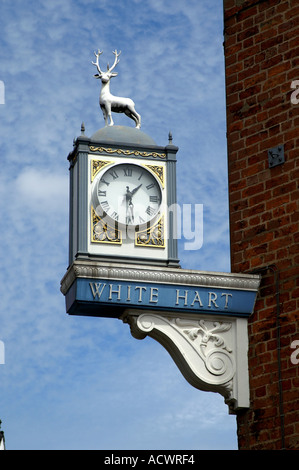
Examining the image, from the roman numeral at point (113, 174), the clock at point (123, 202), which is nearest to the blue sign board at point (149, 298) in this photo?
the clock at point (123, 202)

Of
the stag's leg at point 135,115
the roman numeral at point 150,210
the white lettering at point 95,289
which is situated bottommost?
the white lettering at point 95,289

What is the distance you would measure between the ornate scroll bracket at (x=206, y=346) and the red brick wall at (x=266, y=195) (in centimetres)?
14

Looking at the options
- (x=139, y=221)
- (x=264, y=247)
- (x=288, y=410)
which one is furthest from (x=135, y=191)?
(x=288, y=410)

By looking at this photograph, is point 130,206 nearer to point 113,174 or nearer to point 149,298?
point 113,174

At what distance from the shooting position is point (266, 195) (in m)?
13.8

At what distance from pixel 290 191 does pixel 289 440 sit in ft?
8.31

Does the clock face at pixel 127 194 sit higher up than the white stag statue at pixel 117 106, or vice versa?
the white stag statue at pixel 117 106

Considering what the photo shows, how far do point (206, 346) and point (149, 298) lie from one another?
2.62 ft

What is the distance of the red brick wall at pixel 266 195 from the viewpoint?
13172mm

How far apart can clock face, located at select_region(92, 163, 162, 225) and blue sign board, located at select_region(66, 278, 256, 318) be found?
66 centimetres

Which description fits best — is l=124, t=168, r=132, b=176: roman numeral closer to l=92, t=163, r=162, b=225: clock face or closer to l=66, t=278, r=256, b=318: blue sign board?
l=92, t=163, r=162, b=225: clock face

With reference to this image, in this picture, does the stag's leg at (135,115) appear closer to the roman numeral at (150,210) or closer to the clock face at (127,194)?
the clock face at (127,194)
